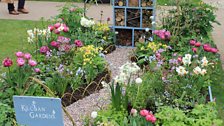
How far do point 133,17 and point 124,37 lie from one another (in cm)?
36

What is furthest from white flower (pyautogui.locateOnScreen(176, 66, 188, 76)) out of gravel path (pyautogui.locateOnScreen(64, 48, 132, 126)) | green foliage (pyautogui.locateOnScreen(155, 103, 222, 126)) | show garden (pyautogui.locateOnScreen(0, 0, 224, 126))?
gravel path (pyautogui.locateOnScreen(64, 48, 132, 126))

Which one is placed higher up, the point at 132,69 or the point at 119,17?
the point at 119,17

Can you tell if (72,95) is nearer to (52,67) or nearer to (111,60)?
(52,67)

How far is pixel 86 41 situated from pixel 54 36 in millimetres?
496

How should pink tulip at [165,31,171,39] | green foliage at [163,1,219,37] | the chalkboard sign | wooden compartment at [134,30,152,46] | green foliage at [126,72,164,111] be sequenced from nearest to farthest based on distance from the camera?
the chalkboard sign → green foliage at [126,72,164,111] → pink tulip at [165,31,171,39] → green foliage at [163,1,219,37] → wooden compartment at [134,30,152,46]

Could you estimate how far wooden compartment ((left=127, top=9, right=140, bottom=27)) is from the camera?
6734 mm

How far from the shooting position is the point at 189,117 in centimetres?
378

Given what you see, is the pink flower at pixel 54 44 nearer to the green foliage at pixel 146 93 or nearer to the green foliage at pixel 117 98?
the green foliage at pixel 146 93

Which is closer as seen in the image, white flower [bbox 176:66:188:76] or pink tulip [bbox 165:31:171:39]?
white flower [bbox 176:66:188:76]

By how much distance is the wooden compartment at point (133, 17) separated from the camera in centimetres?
673

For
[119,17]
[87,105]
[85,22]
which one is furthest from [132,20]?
[87,105]

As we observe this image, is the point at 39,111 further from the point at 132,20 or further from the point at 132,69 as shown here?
the point at 132,20

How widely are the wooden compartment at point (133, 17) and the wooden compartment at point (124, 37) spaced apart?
12 centimetres

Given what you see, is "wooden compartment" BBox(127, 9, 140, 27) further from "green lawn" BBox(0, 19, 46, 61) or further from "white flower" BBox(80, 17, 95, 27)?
"green lawn" BBox(0, 19, 46, 61)
